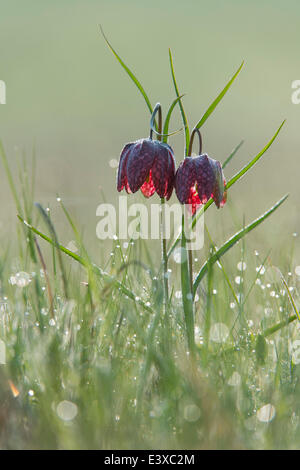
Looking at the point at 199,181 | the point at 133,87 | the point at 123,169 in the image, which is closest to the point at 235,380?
the point at 199,181

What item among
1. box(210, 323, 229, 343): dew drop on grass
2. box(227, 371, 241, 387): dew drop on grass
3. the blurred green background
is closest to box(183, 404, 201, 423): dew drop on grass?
box(227, 371, 241, 387): dew drop on grass

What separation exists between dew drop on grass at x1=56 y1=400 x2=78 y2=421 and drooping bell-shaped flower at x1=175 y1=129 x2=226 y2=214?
0.56 meters

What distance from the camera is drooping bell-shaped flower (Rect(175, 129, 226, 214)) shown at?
147 centimetres

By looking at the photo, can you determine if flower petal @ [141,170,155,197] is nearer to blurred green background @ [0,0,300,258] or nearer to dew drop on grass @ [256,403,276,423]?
dew drop on grass @ [256,403,276,423]

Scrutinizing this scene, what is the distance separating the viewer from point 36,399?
117cm

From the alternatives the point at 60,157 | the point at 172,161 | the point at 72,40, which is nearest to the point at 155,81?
the point at 72,40

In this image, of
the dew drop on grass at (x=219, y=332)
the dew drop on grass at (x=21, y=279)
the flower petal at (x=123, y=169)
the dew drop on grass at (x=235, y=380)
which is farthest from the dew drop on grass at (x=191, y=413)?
the flower petal at (x=123, y=169)

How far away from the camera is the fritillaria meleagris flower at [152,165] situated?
1.49m

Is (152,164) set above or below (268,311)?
above

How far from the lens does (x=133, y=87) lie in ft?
33.2

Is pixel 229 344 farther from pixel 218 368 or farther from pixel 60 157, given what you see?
pixel 60 157

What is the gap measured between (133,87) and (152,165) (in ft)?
29.3

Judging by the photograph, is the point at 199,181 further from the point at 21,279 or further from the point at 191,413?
the point at 191,413

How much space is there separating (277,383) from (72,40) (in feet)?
37.9
